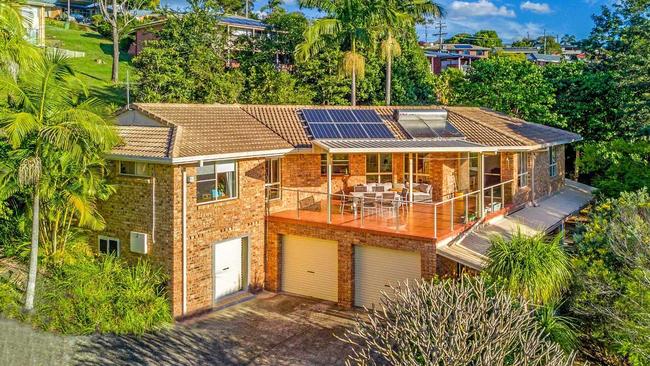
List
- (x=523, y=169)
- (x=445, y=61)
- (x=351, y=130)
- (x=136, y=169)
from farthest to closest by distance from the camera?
(x=445, y=61)
(x=523, y=169)
(x=351, y=130)
(x=136, y=169)

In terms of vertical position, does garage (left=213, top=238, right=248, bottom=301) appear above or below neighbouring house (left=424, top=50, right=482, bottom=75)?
below

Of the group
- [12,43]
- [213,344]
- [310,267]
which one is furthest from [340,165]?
[12,43]

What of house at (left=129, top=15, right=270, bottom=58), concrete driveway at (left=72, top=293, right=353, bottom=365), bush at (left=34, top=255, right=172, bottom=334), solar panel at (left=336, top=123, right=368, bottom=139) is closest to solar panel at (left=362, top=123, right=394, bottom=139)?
solar panel at (left=336, top=123, right=368, bottom=139)

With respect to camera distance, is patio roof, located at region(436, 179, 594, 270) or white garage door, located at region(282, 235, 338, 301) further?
white garage door, located at region(282, 235, 338, 301)

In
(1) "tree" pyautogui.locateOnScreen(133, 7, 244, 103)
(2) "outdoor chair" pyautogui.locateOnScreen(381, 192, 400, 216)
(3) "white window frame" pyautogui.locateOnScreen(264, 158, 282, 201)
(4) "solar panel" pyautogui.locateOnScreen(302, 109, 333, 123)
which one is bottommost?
(2) "outdoor chair" pyautogui.locateOnScreen(381, 192, 400, 216)

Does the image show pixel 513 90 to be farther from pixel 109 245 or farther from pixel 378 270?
pixel 109 245

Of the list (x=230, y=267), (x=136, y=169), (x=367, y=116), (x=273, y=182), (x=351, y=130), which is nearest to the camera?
(x=136, y=169)

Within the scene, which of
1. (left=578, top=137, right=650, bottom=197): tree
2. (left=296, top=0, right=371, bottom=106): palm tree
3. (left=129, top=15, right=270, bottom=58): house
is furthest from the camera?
(left=129, top=15, right=270, bottom=58): house

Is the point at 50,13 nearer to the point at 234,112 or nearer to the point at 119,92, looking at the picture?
the point at 119,92

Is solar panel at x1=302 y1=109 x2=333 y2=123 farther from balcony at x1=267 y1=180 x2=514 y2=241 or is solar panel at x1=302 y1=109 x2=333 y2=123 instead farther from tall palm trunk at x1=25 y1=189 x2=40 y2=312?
tall palm trunk at x1=25 y1=189 x2=40 y2=312
